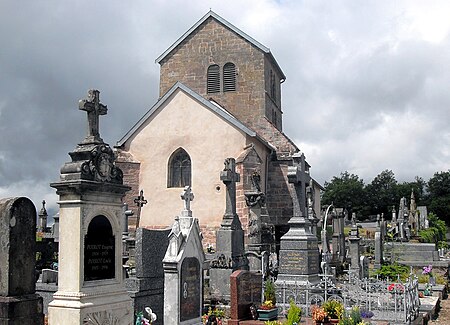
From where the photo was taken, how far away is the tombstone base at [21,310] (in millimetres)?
5246

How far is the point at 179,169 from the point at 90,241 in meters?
18.4

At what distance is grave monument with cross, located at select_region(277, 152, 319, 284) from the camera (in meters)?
12.3

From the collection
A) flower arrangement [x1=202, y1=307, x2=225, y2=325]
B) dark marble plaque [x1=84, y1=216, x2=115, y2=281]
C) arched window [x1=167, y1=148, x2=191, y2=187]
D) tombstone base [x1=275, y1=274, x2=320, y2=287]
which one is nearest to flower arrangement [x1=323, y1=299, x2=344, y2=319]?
flower arrangement [x1=202, y1=307, x2=225, y2=325]

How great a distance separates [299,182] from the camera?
13.1m

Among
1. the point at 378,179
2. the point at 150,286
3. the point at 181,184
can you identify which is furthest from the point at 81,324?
the point at 378,179

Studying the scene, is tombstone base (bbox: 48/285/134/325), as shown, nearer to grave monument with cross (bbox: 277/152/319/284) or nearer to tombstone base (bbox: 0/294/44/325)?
tombstone base (bbox: 0/294/44/325)

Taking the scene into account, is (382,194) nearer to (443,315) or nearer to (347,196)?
(347,196)

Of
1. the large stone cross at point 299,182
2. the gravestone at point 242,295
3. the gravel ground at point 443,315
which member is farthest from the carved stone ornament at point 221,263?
the gravel ground at point 443,315

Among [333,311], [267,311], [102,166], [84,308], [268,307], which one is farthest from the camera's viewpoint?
[268,307]

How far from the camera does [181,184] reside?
82.0ft

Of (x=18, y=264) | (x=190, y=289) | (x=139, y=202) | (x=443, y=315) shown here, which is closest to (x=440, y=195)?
(x=139, y=202)

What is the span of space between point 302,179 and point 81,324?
7.86 m

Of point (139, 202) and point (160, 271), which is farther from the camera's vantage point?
point (139, 202)

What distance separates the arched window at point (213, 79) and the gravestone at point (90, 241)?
23862 millimetres
